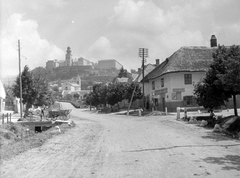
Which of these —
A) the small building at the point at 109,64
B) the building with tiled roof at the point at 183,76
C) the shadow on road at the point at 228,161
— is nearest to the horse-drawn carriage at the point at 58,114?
the building with tiled roof at the point at 183,76

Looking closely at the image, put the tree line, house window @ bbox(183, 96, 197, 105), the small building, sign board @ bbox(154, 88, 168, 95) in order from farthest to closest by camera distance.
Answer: the small building
the tree line
sign board @ bbox(154, 88, 168, 95)
house window @ bbox(183, 96, 197, 105)

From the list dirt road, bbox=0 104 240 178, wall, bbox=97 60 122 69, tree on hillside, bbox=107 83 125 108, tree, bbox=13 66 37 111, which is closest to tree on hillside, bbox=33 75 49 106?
tree, bbox=13 66 37 111

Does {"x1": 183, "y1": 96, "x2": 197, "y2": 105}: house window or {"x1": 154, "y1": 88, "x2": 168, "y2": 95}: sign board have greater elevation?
{"x1": 154, "y1": 88, "x2": 168, "y2": 95}: sign board

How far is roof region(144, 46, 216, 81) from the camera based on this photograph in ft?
119

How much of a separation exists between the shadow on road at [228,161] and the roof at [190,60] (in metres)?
28.3

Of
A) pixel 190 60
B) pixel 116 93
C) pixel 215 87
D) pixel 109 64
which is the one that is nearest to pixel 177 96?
pixel 190 60

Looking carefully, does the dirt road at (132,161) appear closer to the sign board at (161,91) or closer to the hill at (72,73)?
the sign board at (161,91)

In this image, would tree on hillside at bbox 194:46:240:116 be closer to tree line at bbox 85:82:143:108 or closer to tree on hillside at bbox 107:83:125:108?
tree line at bbox 85:82:143:108

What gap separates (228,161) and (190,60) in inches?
1232

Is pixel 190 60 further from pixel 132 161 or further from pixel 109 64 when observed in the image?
pixel 109 64

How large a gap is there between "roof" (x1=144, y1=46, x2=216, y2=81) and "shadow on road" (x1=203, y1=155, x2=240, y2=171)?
28.3 meters

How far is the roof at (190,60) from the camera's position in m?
36.4

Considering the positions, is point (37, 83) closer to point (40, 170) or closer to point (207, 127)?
point (207, 127)

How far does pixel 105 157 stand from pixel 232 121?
9428mm
